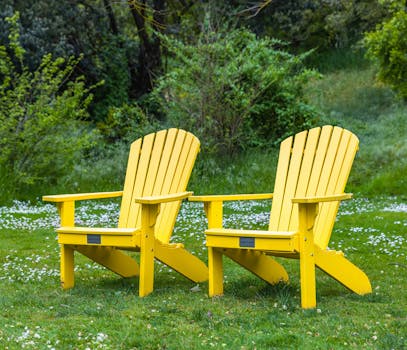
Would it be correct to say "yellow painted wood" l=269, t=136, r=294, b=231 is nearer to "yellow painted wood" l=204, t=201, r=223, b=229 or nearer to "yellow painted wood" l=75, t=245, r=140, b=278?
"yellow painted wood" l=204, t=201, r=223, b=229

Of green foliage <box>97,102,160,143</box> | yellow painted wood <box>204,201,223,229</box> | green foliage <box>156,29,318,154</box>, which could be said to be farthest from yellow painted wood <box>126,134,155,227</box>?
green foliage <box>97,102,160,143</box>

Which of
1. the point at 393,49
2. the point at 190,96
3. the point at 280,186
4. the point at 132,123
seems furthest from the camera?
the point at 393,49

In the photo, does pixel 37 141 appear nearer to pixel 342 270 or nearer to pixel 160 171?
pixel 160 171

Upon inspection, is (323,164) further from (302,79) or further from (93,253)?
(302,79)

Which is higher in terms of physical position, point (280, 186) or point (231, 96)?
point (280, 186)

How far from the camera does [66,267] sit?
541cm

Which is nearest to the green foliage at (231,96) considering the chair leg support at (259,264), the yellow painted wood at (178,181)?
the yellow painted wood at (178,181)

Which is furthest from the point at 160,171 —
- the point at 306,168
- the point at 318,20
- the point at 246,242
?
the point at 318,20

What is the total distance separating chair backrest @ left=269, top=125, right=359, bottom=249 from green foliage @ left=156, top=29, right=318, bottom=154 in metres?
6.65

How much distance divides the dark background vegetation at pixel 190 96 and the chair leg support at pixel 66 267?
3.80 meters

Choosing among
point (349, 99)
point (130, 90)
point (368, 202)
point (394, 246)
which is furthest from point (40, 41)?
point (394, 246)

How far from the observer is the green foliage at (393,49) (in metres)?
14.9

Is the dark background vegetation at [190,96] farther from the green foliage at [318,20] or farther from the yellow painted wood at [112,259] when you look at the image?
the yellow painted wood at [112,259]

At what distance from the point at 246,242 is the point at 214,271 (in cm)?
42
